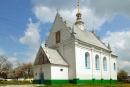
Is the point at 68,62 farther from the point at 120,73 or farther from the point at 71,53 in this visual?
the point at 120,73

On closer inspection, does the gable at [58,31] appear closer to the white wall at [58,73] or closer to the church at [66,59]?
the church at [66,59]

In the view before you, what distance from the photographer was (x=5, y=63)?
65.9 meters

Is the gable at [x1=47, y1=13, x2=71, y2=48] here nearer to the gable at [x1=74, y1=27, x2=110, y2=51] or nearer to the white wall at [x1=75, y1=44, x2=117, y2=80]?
the gable at [x1=74, y1=27, x2=110, y2=51]

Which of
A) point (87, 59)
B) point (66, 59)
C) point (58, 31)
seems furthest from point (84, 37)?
point (66, 59)

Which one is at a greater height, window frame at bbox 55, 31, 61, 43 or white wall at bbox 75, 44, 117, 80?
window frame at bbox 55, 31, 61, 43

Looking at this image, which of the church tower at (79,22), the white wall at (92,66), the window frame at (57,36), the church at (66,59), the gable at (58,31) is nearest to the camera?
the church at (66,59)

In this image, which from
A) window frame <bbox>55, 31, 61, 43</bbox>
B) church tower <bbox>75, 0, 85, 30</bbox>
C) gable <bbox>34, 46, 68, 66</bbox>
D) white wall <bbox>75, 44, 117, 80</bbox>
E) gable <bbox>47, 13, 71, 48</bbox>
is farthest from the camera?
church tower <bbox>75, 0, 85, 30</bbox>

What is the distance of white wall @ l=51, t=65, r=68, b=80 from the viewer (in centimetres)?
3834

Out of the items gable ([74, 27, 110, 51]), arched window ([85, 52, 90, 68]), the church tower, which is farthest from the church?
the church tower

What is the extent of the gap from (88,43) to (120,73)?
41621 mm

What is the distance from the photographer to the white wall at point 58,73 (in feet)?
126

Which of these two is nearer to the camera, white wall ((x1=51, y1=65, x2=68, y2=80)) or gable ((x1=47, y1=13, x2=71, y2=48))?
white wall ((x1=51, y1=65, x2=68, y2=80))

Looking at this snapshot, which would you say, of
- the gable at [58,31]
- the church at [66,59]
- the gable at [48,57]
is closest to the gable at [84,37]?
the church at [66,59]

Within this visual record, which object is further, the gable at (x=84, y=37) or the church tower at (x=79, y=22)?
the church tower at (x=79, y=22)
